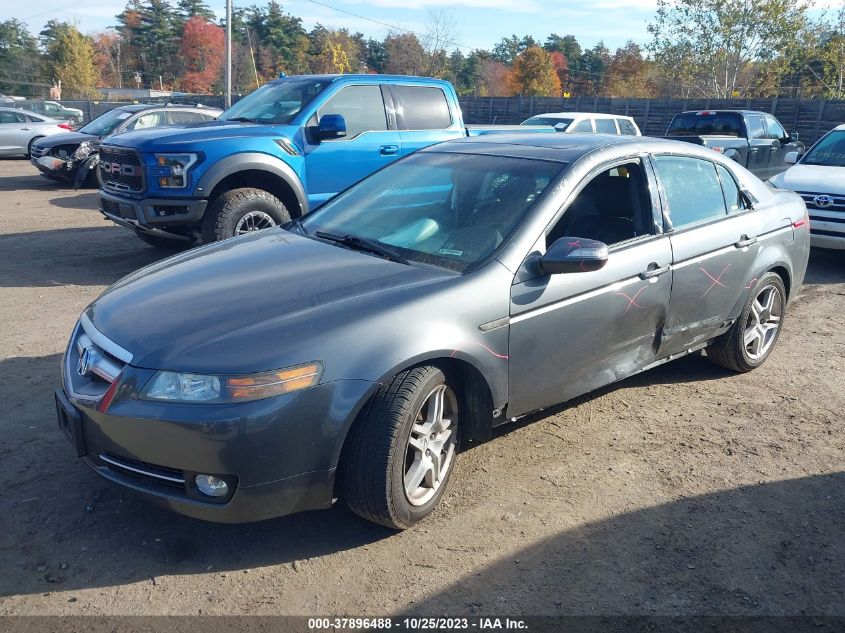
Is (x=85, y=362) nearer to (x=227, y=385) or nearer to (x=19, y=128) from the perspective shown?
(x=227, y=385)

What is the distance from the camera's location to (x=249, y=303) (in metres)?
3.19

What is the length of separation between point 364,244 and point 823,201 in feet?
22.6

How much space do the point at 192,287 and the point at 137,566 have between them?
1.26 meters

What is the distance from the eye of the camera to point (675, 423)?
14.6ft

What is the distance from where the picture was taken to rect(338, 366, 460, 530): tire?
2982 millimetres

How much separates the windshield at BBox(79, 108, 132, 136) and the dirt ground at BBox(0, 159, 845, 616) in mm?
11098

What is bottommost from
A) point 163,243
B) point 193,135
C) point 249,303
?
point 163,243

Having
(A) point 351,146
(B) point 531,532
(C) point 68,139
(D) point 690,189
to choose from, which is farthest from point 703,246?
(C) point 68,139

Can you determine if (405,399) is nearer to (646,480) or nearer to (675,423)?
(646,480)

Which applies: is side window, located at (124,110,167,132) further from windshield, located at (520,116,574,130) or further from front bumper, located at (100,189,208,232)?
front bumper, located at (100,189,208,232)

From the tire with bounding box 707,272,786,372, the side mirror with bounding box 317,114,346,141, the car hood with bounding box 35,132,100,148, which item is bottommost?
the tire with bounding box 707,272,786,372

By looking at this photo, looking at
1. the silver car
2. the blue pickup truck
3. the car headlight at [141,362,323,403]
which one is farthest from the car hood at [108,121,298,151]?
the silver car

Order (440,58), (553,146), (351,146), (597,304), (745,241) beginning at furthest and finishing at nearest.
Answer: (440,58)
(351,146)
(745,241)
(553,146)
(597,304)

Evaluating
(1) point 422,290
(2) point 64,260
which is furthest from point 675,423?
(2) point 64,260
